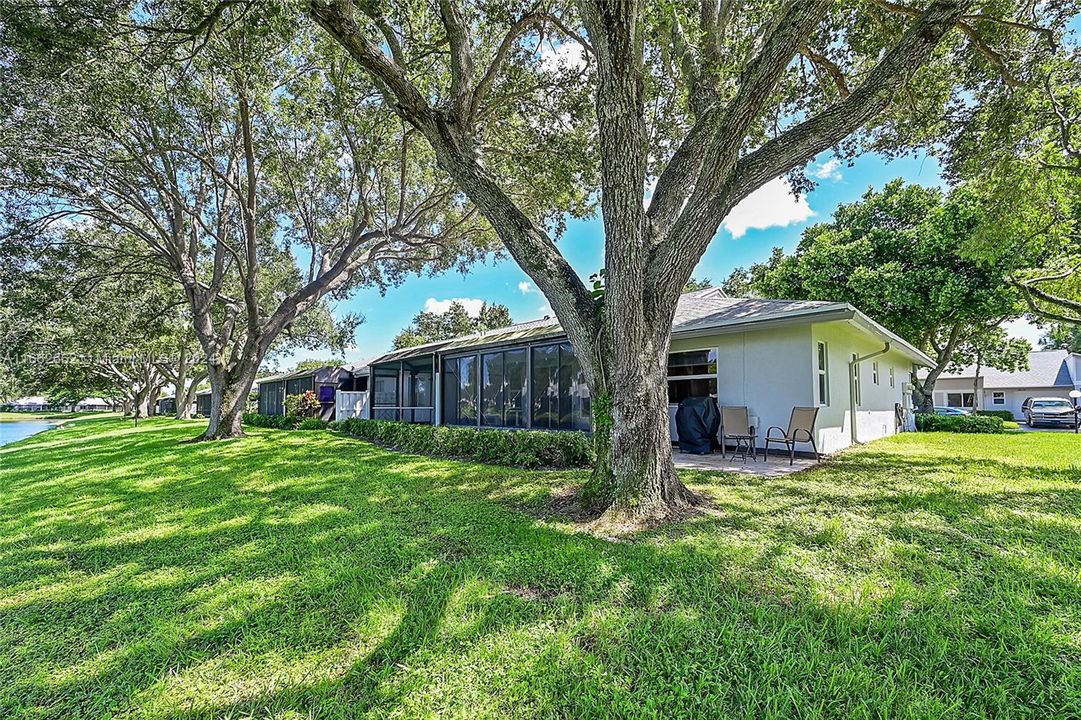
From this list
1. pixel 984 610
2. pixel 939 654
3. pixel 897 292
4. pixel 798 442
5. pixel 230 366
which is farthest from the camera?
pixel 897 292

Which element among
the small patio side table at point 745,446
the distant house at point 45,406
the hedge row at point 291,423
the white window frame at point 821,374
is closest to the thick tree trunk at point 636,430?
the small patio side table at point 745,446

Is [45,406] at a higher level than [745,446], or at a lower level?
lower

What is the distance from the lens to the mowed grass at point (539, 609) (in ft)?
6.43

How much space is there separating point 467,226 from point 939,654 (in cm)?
1343

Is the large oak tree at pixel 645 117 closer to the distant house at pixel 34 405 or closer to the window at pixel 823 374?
the window at pixel 823 374

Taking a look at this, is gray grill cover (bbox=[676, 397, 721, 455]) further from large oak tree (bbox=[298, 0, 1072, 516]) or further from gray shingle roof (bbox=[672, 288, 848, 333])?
large oak tree (bbox=[298, 0, 1072, 516])

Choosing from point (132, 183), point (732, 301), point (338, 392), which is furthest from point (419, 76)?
point (338, 392)

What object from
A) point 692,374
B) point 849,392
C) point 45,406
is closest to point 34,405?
point 45,406

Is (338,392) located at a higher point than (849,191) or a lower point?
lower

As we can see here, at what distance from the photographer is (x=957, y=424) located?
14.8 metres

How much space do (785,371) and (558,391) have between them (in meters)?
4.50

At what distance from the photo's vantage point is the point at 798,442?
25.8 ft

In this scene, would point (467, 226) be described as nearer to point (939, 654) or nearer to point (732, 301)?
point (732, 301)

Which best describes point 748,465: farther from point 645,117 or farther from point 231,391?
point 231,391
